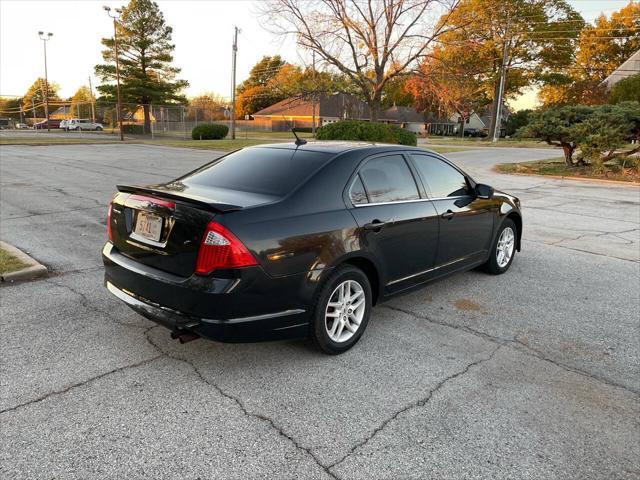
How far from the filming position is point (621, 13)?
58.1 m

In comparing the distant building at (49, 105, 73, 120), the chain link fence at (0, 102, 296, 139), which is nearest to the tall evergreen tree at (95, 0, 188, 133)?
the chain link fence at (0, 102, 296, 139)

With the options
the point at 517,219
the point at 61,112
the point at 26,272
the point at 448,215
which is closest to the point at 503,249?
the point at 517,219

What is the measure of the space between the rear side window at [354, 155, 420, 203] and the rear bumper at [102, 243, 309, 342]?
1.13 m

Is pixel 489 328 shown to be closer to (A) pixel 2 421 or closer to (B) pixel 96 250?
(A) pixel 2 421

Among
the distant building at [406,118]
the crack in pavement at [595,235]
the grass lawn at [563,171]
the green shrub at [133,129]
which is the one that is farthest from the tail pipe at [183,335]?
the distant building at [406,118]

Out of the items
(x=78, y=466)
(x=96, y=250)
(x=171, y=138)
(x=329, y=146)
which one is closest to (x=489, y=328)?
(x=329, y=146)

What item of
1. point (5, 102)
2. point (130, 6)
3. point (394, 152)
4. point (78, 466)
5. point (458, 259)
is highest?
point (130, 6)

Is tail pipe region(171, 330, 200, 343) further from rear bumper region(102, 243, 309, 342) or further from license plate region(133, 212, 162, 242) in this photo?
license plate region(133, 212, 162, 242)

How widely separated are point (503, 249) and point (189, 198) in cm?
393

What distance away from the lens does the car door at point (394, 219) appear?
3.74 meters

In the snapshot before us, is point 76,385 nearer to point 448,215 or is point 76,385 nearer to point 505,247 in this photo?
point 448,215

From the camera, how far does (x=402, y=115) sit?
7988 cm

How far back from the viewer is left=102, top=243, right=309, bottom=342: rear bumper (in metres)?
2.99

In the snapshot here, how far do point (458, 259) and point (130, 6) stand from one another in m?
53.9
